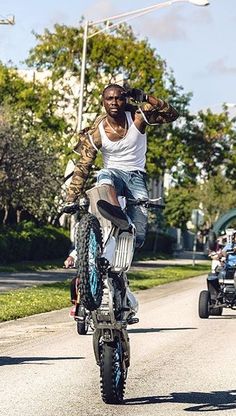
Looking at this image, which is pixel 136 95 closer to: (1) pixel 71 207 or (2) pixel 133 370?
(1) pixel 71 207

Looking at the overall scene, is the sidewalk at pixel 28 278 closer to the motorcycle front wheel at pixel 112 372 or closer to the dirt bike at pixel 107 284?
the motorcycle front wheel at pixel 112 372

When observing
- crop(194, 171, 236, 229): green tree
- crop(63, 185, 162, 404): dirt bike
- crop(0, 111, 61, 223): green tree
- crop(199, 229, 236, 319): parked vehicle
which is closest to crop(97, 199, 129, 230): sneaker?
crop(63, 185, 162, 404): dirt bike

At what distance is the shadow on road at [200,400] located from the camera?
385 inches

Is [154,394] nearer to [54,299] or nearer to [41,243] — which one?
[54,299]

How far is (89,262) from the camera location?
8.82 meters

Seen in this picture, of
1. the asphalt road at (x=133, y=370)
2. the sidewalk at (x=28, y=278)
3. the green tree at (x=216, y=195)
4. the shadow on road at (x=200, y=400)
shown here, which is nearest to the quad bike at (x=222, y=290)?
the asphalt road at (x=133, y=370)

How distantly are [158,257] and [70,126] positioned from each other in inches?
595

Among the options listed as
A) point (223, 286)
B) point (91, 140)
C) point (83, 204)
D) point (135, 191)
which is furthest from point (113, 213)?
point (223, 286)

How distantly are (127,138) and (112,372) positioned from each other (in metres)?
1.90

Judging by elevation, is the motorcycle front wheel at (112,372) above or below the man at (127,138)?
below

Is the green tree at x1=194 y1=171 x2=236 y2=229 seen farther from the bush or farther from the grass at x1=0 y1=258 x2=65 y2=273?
the grass at x1=0 y1=258 x2=65 y2=273

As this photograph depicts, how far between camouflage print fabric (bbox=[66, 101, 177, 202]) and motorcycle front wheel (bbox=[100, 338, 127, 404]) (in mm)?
1246

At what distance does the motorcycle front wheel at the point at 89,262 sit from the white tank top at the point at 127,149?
79cm

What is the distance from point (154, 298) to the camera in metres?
27.4
